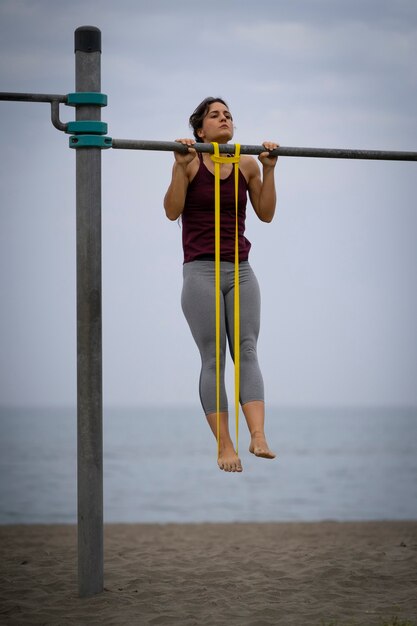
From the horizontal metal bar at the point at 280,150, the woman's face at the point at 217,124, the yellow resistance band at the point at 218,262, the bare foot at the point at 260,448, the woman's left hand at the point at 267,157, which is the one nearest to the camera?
the bare foot at the point at 260,448

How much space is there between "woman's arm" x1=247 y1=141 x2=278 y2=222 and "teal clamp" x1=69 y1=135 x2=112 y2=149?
0.83 metres

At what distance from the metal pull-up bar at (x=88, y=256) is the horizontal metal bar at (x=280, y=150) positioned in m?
0.01

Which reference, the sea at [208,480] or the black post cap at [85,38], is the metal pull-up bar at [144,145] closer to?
the black post cap at [85,38]

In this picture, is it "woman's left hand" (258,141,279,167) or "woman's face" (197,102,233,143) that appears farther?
"woman's face" (197,102,233,143)

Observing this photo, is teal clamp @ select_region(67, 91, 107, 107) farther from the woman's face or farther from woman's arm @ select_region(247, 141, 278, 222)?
woman's arm @ select_region(247, 141, 278, 222)

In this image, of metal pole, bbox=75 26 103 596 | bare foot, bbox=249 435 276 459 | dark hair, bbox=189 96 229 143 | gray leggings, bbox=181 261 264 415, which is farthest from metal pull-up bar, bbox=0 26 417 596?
bare foot, bbox=249 435 276 459

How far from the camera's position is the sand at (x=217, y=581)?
5.48 meters

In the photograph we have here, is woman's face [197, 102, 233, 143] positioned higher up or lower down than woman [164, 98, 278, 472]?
higher up

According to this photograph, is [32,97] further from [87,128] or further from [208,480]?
[208,480]

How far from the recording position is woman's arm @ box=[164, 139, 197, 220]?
17.1ft

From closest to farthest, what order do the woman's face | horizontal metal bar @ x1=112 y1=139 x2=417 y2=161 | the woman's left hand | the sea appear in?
horizontal metal bar @ x1=112 y1=139 x2=417 y2=161 < the woman's left hand < the woman's face < the sea

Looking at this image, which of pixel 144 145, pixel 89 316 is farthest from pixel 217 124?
pixel 89 316

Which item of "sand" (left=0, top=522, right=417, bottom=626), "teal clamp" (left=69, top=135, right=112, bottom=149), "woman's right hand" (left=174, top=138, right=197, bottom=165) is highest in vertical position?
"teal clamp" (left=69, top=135, right=112, bottom=149)

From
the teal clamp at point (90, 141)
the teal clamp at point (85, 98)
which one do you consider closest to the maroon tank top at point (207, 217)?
the teal clamp at point (90, 141)
